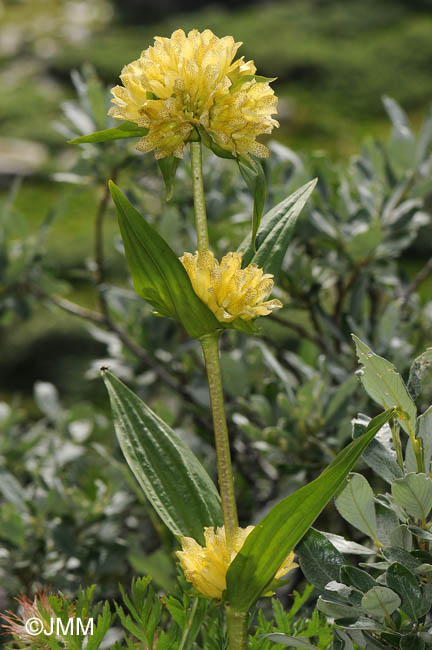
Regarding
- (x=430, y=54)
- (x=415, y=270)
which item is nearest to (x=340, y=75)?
(x=430, y=54)

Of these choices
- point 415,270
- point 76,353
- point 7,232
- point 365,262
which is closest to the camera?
point 365,262

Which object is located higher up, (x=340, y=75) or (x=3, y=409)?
(x=3, y=409)

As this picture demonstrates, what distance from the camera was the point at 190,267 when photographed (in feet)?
1.56

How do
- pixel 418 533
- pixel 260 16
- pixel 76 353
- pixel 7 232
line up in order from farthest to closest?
1. pixel 260 16
2. pixel 76 353
3. pixel 7 232
4. pixel 418 533

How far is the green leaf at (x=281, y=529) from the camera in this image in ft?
1.44

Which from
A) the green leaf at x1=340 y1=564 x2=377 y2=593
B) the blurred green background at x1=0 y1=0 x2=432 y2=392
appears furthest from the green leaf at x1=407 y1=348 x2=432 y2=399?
the blurred green background at x1=0 y1=0 x2=432 y2=392

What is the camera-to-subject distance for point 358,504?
493 millimetres

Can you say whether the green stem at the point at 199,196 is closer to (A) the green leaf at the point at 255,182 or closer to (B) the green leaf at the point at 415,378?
(A) the green leaf at the point at 255,182

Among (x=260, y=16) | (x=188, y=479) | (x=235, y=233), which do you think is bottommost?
(x=260, y=16)

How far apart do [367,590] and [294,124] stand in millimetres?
4755

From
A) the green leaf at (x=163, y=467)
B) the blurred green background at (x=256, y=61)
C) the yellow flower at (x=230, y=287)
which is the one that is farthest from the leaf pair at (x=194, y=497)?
the blurred green background at (x=256, y=61)

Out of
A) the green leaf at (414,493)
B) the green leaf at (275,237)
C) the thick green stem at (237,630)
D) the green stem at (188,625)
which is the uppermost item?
the green leaf at (275,237)

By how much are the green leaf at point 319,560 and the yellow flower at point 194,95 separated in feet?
0.88

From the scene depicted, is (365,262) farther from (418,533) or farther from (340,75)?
(340,75)
